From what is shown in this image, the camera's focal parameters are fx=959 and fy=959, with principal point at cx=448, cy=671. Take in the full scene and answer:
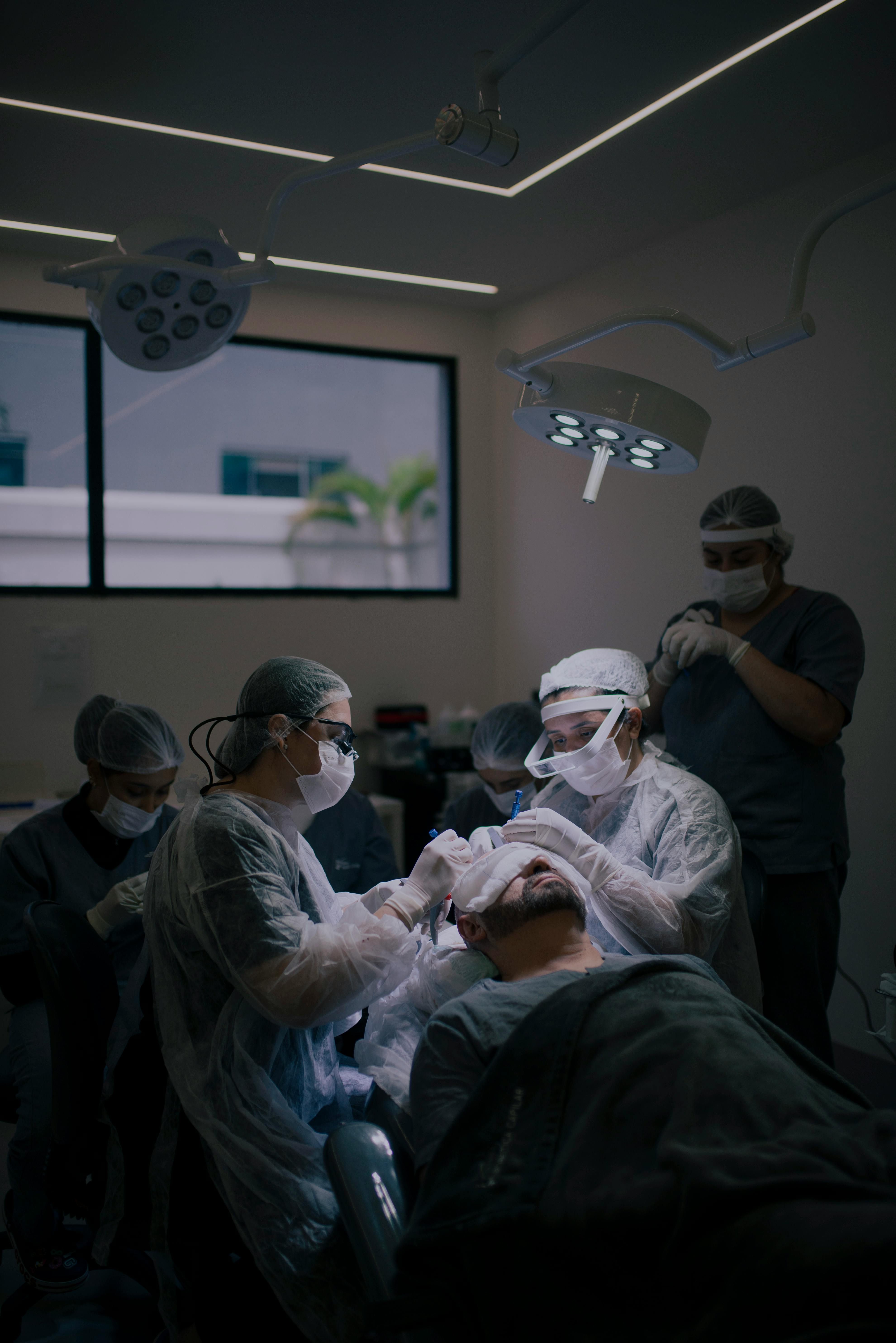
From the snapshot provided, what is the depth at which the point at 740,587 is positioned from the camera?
2307 millimetres

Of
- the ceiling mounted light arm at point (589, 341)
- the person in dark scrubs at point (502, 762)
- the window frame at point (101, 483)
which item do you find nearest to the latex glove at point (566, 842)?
the person in dark scrubs at point (502, 762)

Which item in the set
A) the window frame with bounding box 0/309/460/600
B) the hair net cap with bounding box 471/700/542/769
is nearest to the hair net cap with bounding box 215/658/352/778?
the hair net cap with bounding box 471/700/542/769

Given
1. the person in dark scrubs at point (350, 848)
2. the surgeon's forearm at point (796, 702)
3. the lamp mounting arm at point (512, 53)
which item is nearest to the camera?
the lamp mounting arm at point (512, 53)

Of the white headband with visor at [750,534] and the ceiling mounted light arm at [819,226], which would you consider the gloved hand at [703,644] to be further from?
the ceiling mounted light arm at [819,226]

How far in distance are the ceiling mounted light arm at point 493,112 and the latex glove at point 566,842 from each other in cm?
119

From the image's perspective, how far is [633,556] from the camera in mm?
3635

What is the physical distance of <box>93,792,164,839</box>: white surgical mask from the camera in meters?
2.25

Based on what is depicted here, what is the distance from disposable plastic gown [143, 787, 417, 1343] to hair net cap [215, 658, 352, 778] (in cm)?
13

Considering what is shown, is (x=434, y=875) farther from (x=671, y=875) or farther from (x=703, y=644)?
(x=703, y=644)

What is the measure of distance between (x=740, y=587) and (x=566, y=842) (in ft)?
2.83

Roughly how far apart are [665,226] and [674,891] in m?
2.47

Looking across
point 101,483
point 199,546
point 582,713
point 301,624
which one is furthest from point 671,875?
point 101,483

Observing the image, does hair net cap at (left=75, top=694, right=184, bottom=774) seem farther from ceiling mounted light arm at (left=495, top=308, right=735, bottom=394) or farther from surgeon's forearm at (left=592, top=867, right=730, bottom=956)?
ceiling mounted light arm at (left=495, top=308, right=735, bottom=394)

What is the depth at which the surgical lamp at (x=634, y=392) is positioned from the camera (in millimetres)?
1527
